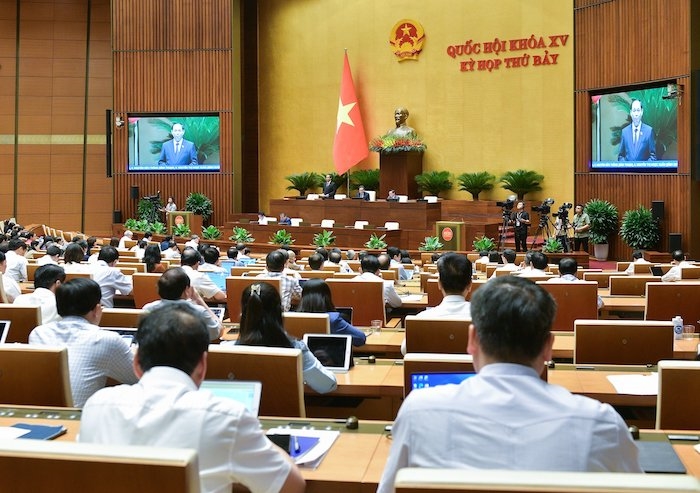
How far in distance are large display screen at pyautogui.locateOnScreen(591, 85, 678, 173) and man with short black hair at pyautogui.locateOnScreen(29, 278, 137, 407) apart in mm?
12900

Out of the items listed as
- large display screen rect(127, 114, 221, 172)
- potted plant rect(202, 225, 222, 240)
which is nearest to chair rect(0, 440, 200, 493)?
potted plant rect(202, 225, 222, 240)

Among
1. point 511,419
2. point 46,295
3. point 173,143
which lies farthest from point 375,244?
point 511,419

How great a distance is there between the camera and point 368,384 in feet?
13.5

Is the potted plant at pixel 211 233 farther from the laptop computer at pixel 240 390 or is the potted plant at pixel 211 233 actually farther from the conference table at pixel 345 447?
the laptop computer at pixel 240 390

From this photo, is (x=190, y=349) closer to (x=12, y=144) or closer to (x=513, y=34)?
(x=513, y=34)

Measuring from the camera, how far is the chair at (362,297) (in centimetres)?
728

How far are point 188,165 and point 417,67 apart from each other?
5.82 m

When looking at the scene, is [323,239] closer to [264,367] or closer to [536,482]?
[264,367]

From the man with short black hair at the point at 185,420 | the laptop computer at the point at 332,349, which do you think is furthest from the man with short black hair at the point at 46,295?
the man with short black hair at the point at 185,420

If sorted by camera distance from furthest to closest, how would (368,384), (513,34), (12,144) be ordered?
(12,144) < (513,34) < (368,384)

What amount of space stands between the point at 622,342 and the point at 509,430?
2.86 metres

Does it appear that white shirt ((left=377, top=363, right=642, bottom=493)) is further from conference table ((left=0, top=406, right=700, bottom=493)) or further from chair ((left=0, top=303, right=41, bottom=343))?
chair ((left=0, top=303, right=41, bottom=343))

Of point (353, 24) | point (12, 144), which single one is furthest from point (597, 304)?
point (12, 144)

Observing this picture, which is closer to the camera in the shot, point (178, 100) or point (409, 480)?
point (409, 480)
